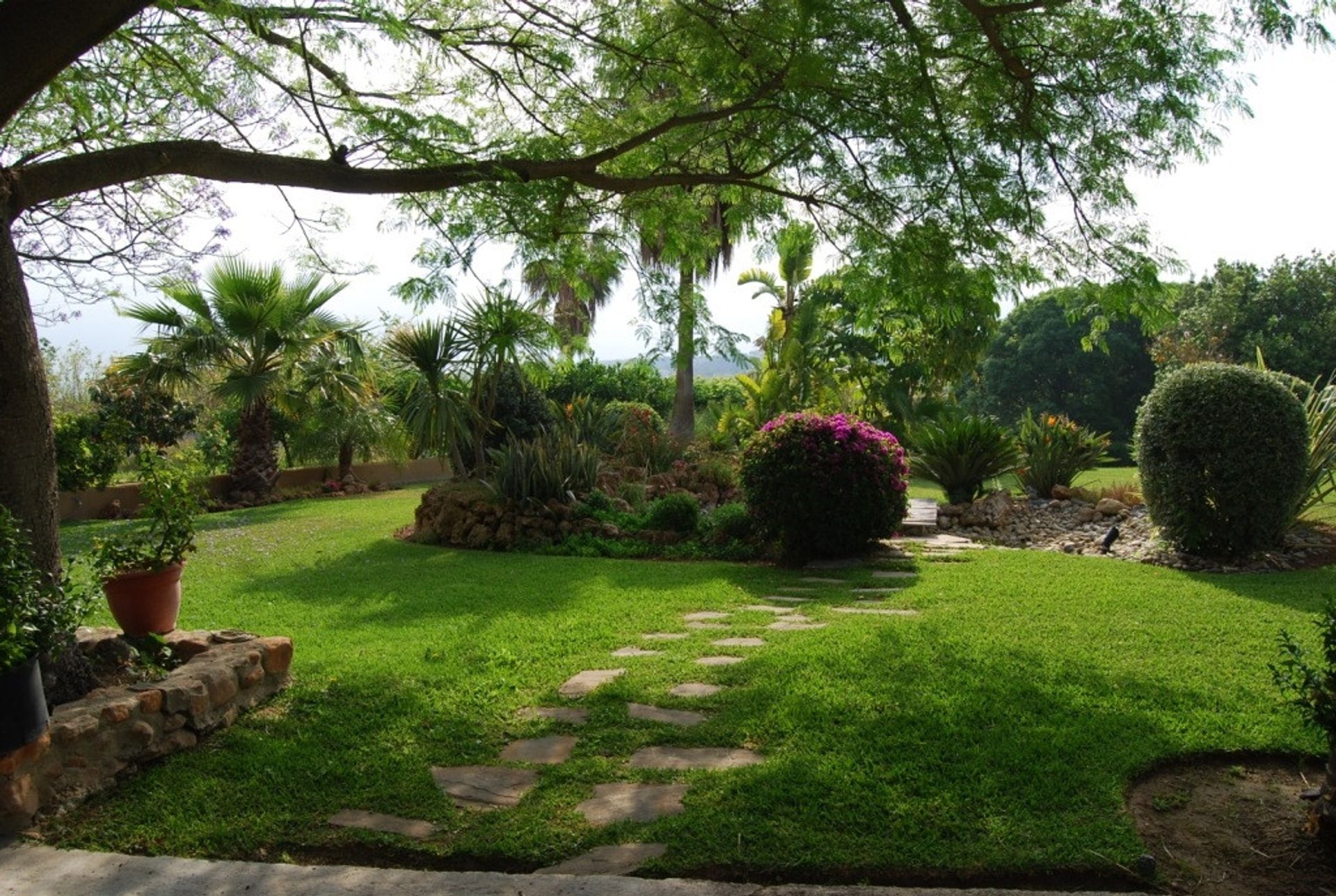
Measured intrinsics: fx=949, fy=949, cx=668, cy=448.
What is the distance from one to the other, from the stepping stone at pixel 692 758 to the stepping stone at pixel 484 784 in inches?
18.5

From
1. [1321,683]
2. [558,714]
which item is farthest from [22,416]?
[1321,683]

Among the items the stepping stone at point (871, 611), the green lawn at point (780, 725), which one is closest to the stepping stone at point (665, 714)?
the green lawn at point (780, 725)

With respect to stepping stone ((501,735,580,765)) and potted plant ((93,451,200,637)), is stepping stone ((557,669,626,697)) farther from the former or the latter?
potted plant ((93,451,200,637))

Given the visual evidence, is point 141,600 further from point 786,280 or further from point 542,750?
point 786,280

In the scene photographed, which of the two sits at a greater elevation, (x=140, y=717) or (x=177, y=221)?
(x=177, y=221)

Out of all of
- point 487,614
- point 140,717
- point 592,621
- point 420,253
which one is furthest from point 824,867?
point 420,253

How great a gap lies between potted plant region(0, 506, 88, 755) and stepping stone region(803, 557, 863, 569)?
6.55 m

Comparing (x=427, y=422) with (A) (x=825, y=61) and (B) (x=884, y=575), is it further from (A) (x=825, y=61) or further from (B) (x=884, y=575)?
(A) (x=825, y=61)

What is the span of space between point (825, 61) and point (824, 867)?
481 centimetres

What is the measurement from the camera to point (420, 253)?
652cm

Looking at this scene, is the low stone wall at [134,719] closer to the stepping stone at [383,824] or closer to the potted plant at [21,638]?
the potted plant at [21,638]

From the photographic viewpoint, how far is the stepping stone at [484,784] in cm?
374

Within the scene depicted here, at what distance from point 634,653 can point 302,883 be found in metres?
2.93

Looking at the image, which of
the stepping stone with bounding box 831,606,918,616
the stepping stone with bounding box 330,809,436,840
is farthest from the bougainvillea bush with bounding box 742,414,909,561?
the stepping stone with bounding box 330,809,436,840
